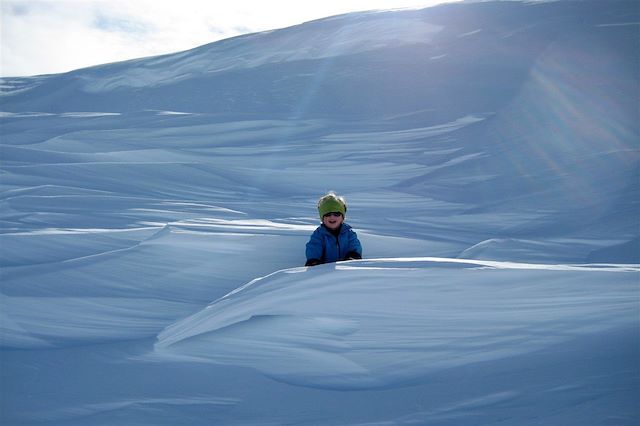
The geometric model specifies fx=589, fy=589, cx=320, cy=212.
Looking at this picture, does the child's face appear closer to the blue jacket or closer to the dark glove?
the blue jacket

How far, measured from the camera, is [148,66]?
11664 millimetres

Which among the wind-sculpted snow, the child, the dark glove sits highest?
the child

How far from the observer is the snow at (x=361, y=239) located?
179cm

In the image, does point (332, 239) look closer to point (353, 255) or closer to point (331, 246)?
point (331, 246)

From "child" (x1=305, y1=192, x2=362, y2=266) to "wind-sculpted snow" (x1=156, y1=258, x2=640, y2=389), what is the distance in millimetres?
674

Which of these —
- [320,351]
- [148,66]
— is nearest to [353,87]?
[148,66]

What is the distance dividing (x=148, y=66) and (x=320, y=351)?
10.8 metres

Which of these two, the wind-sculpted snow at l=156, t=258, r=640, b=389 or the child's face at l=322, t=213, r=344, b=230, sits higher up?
the child's face at l=322, t=213, r=344, b=230

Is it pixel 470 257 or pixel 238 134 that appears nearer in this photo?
pixel 470 257

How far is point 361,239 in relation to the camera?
11.8ft

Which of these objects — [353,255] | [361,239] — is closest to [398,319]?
[353,255]

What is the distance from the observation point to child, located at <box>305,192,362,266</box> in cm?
312

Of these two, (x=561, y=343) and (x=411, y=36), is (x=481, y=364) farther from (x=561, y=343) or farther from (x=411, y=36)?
(x=411, y=36)

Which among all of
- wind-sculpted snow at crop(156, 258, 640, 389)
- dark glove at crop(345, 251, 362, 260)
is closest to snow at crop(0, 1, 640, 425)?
wind-sculpted snow at crop(156, 258, 640, 389)
